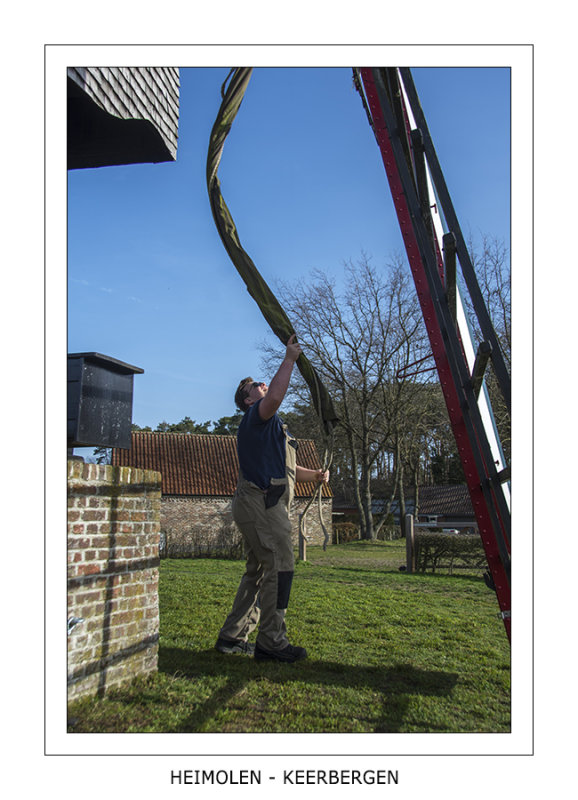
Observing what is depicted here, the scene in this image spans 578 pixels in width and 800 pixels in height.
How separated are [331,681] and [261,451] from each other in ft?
4.79

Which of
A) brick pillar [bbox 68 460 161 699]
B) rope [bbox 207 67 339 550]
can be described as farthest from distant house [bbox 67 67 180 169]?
brick pillar [bbox 68 460 161 699]

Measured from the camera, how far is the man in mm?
3820

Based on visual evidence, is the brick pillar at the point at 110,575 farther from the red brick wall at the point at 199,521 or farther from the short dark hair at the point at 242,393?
the red brick wall at the point at 199,521

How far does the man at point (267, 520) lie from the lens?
3820 millimetres

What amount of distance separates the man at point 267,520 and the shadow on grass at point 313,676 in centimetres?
15

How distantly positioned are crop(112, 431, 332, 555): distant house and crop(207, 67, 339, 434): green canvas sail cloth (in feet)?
74.4

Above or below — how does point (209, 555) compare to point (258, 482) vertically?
below

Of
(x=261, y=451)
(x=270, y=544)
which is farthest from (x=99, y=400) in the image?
(x=270, y=544)

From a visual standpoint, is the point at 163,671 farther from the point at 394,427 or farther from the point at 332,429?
the point at 394,427

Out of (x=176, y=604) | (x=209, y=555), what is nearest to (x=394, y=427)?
(x=209, y=555)

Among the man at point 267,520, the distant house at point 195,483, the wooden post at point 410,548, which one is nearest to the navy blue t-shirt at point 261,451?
the man at point 267,520

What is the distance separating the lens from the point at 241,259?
396 cm

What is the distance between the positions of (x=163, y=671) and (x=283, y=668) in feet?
2.41
